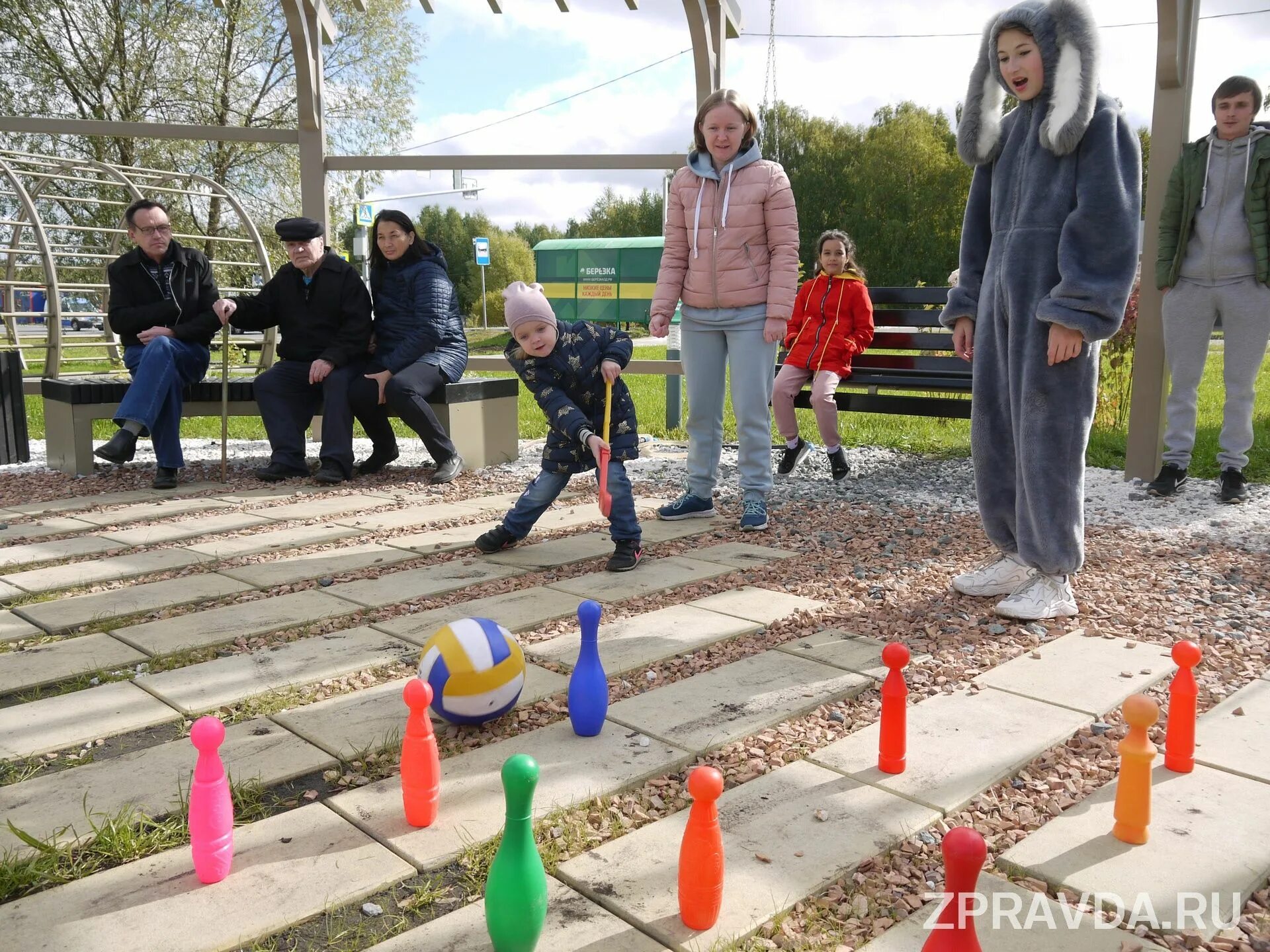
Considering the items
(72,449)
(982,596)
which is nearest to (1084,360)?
(982,596)

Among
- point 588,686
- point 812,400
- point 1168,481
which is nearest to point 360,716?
point 588,686

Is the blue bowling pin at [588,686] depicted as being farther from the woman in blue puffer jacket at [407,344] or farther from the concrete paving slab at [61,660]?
the woman in blue puffer jacket at [407,344]

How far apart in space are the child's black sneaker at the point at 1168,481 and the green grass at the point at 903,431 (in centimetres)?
91

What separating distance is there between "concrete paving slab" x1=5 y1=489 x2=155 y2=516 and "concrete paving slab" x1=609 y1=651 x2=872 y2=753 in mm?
4405

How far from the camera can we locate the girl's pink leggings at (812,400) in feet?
23.1

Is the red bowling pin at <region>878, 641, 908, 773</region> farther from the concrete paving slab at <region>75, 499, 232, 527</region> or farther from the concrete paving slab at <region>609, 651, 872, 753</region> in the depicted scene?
the concrete paving slab at <region>75, 499, 232, 527</region>

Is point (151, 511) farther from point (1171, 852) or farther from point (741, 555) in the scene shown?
point (1171, 852)

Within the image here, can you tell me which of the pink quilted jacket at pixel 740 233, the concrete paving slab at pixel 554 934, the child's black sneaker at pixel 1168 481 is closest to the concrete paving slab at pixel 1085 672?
the concrete paving slab at pixel 554 934

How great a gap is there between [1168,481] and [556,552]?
3.96 m

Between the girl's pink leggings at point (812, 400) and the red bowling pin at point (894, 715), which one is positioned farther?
the girl's pink leggings at point (812, 400)

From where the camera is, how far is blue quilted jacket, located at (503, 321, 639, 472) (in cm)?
471

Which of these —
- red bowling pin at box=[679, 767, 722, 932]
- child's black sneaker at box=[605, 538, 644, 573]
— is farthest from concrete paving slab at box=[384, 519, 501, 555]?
red bowling pin at box=[679, 767, 722, 932]

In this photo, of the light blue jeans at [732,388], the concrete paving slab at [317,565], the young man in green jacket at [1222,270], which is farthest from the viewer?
the young man in green jacket at [1222,270]

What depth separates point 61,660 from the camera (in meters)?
3.43
